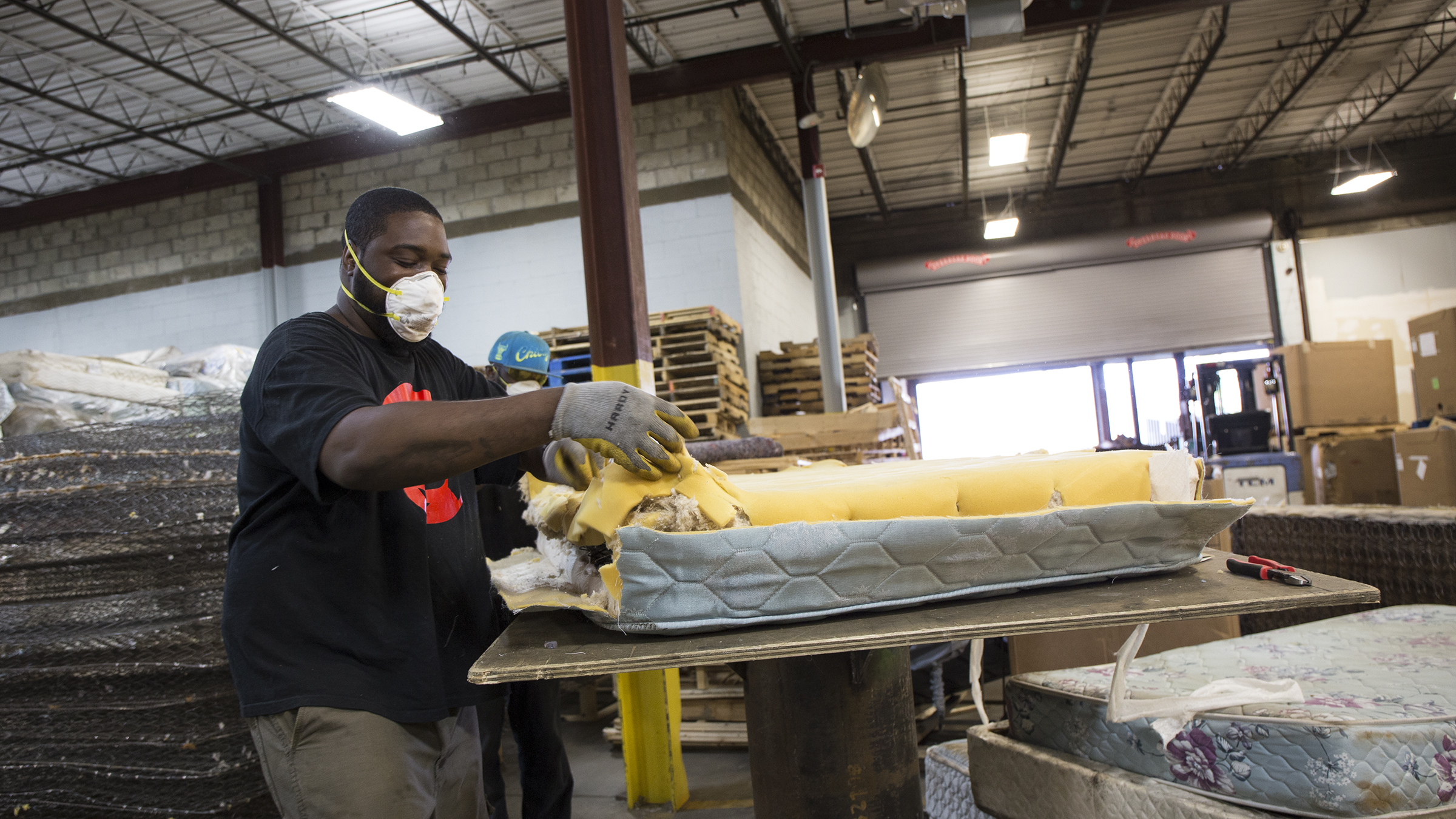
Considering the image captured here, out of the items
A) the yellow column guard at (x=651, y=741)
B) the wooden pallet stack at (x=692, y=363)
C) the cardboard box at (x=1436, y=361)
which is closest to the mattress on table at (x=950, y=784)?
the yellow column guard at (x=651, y=741)

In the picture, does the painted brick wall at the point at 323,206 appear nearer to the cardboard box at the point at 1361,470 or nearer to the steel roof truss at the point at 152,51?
the steel roof truss at the point at 152,51

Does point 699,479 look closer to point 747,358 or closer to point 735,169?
point 747,358

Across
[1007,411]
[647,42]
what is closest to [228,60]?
[647,42]

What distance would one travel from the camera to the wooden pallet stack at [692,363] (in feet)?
28.3

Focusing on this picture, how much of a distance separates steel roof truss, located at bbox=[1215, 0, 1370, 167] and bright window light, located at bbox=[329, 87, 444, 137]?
37.8ft

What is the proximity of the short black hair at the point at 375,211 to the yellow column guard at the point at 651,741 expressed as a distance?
238 cm

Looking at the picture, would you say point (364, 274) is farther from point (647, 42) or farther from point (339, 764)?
point (647, 42)

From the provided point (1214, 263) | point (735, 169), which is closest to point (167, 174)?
point (735, 169)

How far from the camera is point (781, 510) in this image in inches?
64.4

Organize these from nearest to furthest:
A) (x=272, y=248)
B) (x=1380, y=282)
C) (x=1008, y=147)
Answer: (x=1008, y=147)
(x=272, y=248)
(x=1380, y=282)

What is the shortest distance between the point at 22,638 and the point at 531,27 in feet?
27.5

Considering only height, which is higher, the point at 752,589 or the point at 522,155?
the point at 522,155

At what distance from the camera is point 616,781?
4.70 m

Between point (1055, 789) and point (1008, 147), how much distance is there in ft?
35.1
